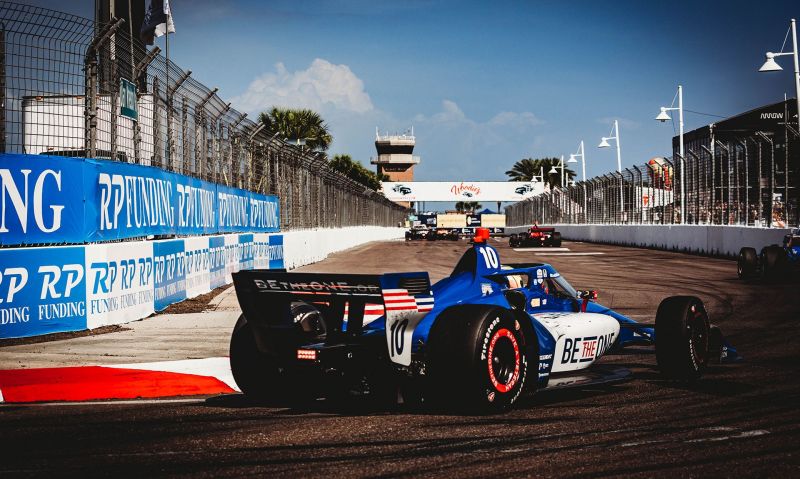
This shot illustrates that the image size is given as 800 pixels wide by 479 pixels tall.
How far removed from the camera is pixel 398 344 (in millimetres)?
6078

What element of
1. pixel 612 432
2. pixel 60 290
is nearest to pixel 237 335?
pixel 612 432

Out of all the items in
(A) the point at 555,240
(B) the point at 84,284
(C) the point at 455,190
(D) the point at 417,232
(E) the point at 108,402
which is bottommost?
(E) the point at 108,402

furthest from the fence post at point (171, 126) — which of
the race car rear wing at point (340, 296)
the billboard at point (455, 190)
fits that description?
the billboard at point (455, 190)

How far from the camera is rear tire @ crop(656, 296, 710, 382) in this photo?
24.3ft

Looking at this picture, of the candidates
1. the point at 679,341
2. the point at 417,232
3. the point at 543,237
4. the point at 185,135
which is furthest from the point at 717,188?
the point at 417,232

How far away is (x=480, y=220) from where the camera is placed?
100000 millimetres

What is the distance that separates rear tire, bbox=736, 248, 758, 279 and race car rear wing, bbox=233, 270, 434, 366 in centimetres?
1445

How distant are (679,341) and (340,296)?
2749mm

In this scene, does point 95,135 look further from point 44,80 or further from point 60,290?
point 60,290

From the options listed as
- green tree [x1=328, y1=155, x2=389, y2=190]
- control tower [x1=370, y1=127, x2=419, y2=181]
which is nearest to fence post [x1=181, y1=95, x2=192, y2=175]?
green tree [x1=328, y1=155, x2=389, y2=190]

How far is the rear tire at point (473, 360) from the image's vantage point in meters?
5.80

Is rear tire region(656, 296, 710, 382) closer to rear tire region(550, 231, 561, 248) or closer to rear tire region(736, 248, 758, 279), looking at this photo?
rear tire region(736, 248, 758, 279)

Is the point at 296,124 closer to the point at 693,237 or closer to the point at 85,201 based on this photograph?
the point at 693,237

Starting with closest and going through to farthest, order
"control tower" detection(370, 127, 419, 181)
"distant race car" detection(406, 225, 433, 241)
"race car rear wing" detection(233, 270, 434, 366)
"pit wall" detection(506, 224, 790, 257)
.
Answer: "race car rear wing" detection(233, 270, 434, 366)
"pit wall" detection(506, 224, 790, 257)
"distant race car" detection(406, 225, 433, 241)
"control tower" detection(370, 127, 419, 181)
